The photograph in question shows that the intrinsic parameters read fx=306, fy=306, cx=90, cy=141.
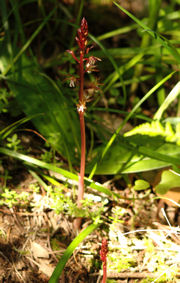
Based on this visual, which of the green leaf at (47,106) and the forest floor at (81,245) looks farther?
the green leaf at (47,106)

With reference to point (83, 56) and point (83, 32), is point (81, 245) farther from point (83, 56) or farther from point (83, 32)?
point (83, 32)

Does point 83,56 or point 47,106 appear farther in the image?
point 47,106

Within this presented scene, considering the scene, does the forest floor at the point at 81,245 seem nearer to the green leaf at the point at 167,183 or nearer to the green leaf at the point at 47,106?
the green leaf at the point at 167,183

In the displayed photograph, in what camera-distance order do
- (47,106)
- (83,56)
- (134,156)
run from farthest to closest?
1. (47,106)
2. (134,156)
3. (83,56)

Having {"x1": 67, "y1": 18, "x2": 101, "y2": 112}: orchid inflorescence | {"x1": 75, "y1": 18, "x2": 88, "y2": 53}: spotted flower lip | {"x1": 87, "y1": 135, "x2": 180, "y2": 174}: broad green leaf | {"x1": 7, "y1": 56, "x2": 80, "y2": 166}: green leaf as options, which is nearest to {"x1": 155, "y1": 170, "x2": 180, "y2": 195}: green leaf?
{"x1": 87, "y1": 135, "x2": 180, "y2": 174}: broad green leaf

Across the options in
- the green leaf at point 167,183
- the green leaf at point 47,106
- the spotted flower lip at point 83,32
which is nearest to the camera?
the spotted flower lip at point 83,32

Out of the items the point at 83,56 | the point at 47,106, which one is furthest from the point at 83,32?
the point at 47,106

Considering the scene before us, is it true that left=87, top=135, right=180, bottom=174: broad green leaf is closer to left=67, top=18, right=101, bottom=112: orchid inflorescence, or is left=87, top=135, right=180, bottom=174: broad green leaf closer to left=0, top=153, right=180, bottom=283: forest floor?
left=0, top=153, right=180, bottom=283: forest floor

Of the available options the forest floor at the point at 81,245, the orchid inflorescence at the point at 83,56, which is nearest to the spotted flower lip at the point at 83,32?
the orchid inflorescence at the point at 83,56

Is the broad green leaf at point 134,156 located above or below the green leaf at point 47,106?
below
